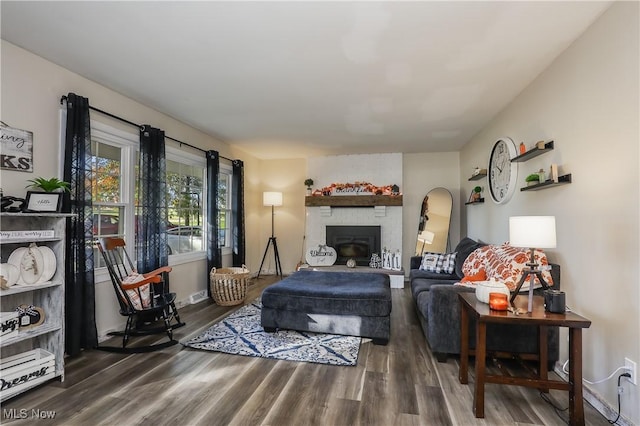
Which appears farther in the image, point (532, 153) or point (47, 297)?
point (532, 153)

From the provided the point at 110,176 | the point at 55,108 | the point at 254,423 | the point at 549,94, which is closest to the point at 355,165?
the point at 549,94

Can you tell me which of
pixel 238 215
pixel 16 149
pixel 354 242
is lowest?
pixel 354 242

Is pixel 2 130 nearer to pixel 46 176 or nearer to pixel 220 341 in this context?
pixel 46 176

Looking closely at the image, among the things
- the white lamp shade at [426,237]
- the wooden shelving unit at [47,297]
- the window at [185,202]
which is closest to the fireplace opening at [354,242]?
the white lamp shade at [426,237]

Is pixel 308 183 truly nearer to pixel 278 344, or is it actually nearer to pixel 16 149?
pixel 278 344

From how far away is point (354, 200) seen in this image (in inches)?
234

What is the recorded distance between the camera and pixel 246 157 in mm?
6031

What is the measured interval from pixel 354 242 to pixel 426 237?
4.37 ft

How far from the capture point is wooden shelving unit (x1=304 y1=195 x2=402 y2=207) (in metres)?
5.82

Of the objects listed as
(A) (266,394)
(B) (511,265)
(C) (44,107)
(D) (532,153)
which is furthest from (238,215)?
(D) (532,153)

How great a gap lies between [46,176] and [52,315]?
1.14 m

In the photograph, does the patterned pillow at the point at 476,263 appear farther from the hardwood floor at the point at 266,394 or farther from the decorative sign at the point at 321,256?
the decorative sign at the point at 321,256

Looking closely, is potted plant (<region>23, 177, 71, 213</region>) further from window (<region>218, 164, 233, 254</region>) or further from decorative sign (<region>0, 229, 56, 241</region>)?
window (<region>218, 164, 233, 254</region>)

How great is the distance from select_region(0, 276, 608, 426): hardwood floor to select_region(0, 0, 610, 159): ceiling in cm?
249
